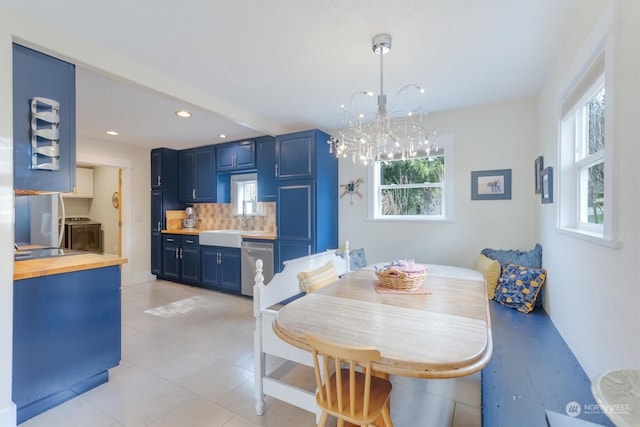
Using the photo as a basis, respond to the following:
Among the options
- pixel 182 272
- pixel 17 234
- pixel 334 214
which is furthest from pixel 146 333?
pixel 334 214

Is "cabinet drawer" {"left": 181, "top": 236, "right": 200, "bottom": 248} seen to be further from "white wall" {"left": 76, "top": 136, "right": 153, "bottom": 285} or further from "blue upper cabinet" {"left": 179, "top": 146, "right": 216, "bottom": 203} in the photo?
"white wall" {"left": 76, "top": 136, "right": 153, "bottom": 285}

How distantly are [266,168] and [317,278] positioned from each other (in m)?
2.31

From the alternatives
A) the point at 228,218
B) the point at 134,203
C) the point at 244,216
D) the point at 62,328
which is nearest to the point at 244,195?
the point at 244,216

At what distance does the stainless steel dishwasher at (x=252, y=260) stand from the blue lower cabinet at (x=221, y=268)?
0.11 meters

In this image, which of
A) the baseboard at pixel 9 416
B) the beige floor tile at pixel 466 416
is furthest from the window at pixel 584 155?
the baseboard at pixel 9 416

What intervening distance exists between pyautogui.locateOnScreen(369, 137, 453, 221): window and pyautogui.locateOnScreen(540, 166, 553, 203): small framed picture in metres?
0.87

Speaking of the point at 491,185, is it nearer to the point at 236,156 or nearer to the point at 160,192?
the point at 236,156

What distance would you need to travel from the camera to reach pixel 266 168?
402 cm

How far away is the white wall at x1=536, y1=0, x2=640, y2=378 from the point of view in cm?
112

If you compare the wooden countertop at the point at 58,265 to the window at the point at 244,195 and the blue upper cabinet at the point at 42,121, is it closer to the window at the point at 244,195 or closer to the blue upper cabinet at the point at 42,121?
the blue upper cabinet at the point at 42,121

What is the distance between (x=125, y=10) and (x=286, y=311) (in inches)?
76.1

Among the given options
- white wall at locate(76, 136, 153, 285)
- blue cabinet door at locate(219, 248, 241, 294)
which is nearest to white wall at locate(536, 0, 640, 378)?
blue cabinet door at locate(219, 248, 241, 294)

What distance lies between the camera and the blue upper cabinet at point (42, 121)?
1.67 metres

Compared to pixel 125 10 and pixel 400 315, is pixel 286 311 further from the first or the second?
pixel 125 10
